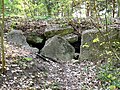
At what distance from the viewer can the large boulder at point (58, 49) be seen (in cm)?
860

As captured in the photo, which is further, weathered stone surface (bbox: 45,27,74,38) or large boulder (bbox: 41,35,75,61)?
weathered stone surface (bbox: 45,27,74,38)

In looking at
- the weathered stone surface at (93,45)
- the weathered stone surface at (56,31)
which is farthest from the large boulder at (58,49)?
the weathered stone surface at (56,31)

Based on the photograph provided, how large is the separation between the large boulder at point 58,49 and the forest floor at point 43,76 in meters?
0.84

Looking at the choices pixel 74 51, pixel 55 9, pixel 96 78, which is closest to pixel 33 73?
pixel 96 78

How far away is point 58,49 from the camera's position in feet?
28.8

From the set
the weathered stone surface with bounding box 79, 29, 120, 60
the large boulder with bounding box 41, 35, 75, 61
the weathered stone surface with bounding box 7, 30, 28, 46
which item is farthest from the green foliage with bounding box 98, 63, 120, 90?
the weathered stone surface with bounding box 7, 30, 28, 46

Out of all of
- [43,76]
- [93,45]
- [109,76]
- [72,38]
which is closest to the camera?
[109,76]

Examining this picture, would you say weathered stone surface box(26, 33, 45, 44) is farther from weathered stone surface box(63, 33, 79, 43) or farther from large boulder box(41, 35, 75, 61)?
weathered stone surface box(63, 33, 79, 43)

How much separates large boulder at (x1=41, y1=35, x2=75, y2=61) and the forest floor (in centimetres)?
84

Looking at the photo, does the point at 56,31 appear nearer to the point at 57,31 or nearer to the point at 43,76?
the point at 57,31

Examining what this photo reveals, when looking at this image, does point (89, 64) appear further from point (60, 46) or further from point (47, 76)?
point (47, 76)

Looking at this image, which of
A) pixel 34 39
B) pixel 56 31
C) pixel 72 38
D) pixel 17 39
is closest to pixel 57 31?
pixel 56 31

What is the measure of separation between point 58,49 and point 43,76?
256cm

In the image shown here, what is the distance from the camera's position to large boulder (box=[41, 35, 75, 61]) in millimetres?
8602
